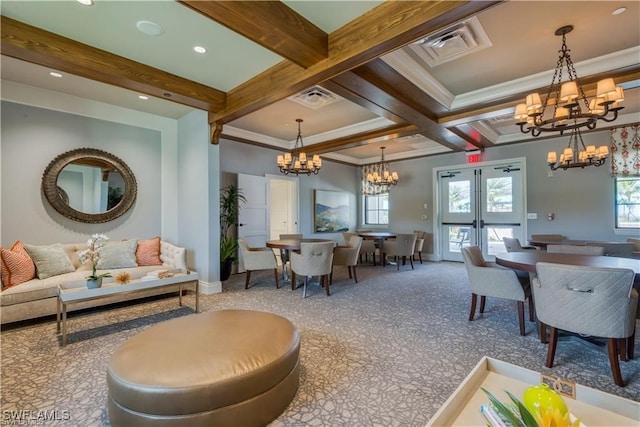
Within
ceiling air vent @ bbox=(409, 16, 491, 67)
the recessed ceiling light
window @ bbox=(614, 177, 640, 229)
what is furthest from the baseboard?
window @ bbox=(614, 177, 640, 229)

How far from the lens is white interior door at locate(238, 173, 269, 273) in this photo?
5969 millimetres

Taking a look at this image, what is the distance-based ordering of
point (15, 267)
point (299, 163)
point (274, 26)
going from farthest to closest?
→ point (299, 163)
point (15, 267)
point (274, 26)

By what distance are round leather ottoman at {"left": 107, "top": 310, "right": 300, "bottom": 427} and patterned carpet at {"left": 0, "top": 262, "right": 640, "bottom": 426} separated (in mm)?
246

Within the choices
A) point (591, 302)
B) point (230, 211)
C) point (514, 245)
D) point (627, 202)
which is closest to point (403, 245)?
point (514, 245)

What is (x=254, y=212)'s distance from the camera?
6.18 meters

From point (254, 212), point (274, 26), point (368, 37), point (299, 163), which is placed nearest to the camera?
point (274, 26)

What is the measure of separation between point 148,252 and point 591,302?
515cm

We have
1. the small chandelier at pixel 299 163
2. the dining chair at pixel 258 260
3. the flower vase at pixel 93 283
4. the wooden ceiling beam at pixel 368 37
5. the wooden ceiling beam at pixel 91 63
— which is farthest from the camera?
the small chandelier at pixel 299 163

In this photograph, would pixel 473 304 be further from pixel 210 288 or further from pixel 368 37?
pixel 210 288

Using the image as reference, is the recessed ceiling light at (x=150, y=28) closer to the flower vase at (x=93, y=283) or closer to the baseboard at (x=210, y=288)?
the flower vase at (x=93, y=283)

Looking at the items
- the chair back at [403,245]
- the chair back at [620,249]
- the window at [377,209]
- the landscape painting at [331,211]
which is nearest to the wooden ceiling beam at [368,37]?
the chair back at [620,249]

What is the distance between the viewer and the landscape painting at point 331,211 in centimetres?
773

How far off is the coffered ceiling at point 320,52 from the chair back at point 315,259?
2.05 meters

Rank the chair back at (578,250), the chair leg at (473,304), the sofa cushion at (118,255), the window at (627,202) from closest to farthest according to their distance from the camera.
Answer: the chair leg at (473,304) → the chair back at (578,250) → the sofa cushion at (118,255) → the window at (627,202)
